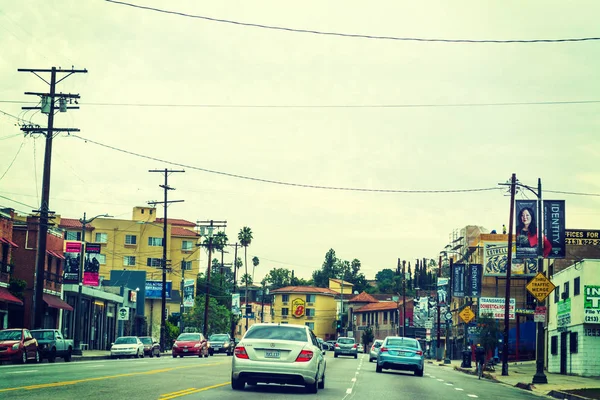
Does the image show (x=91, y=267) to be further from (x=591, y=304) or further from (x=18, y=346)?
(x=591, y=304)

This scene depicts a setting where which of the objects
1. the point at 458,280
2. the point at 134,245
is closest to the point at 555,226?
the point at 458,280

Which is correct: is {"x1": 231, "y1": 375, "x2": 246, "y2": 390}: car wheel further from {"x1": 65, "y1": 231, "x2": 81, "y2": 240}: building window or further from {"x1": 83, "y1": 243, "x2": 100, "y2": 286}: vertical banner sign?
{"x1": 65, "y1": 231, "x2": 81, "y2": 240}: building window

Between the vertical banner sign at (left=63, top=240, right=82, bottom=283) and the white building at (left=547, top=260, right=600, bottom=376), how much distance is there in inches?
1212

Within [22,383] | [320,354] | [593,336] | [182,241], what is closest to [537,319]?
[593,336]

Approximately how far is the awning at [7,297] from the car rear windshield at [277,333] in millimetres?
33254

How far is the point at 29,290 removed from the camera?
56.0m

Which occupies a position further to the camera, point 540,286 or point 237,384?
point 540,286

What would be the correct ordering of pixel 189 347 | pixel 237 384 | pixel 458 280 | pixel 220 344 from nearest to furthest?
pixel 237 384, pixel 189 347, pixel 220 344, pixel 458 280

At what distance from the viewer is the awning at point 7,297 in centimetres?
4927

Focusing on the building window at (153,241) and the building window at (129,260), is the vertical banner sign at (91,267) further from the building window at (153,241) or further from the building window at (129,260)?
the building window at (153,241)

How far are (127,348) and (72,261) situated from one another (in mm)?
8349

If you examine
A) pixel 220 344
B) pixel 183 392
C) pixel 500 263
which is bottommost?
pixel 220 344

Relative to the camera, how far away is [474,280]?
70812mm

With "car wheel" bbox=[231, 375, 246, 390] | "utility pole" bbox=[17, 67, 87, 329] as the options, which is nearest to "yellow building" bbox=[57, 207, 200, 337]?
"utility pole" bbox=[17, 67, 87, 329]
